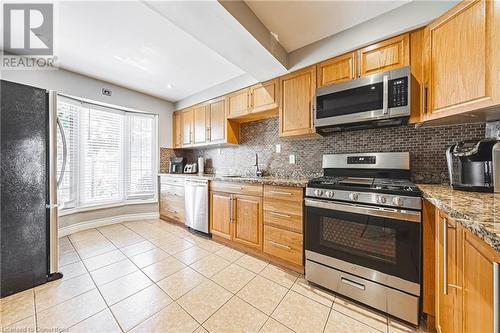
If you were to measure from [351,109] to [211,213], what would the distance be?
85.6 inches

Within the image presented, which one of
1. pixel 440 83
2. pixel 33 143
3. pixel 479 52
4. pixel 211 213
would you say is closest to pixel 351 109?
pixel 440 83

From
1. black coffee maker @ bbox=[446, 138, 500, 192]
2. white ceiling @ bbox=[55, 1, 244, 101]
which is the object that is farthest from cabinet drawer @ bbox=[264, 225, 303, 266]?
white ceiling @ bbox=[55, 1, 244, 101]

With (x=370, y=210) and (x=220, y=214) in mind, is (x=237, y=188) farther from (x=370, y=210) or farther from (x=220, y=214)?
(x=370, y=210)

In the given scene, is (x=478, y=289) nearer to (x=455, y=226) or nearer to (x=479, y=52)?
(x=455, y=226)

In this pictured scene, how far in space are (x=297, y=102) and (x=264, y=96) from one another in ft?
1.68

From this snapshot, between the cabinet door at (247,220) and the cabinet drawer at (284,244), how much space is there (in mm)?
115

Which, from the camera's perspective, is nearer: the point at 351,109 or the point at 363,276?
the point at 363,276

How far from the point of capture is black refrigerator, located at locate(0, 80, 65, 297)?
1.49 meters

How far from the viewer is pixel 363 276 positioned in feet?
4.72

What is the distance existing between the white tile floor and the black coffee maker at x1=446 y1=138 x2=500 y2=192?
1.06 metres

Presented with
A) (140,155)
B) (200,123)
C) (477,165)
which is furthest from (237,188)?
(140,155)

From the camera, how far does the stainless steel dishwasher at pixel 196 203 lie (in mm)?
2770

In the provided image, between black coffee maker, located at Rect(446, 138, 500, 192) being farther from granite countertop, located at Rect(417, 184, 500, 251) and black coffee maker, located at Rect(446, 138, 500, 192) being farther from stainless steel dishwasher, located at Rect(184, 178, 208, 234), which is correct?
stainless steel dishwasher, located at Rect(184, 178, 208, 234)

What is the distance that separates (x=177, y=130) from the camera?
395cm
